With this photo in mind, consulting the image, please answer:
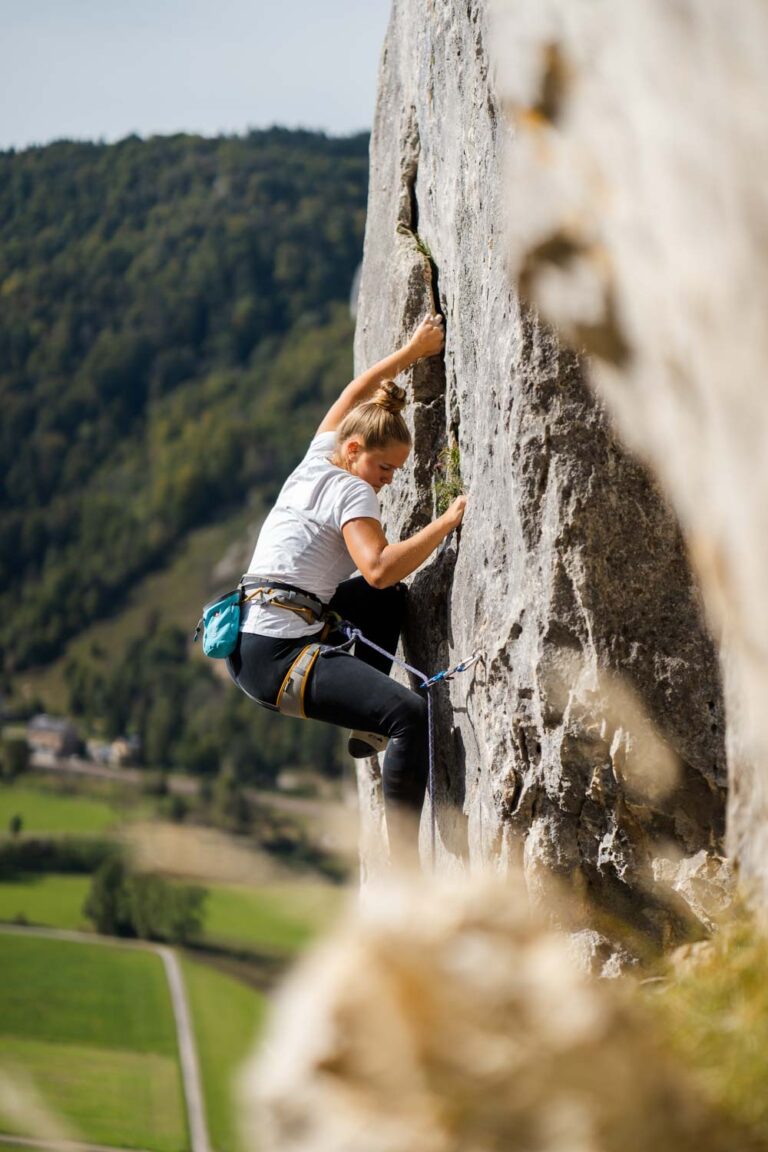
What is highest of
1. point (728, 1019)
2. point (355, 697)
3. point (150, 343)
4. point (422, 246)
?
point (150, 343)

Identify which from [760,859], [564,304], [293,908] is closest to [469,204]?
[564,304]

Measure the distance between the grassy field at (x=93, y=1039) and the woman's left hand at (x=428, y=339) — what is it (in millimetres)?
41710

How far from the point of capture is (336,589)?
5793 mm

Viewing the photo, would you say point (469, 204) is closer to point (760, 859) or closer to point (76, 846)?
point (760, 859)

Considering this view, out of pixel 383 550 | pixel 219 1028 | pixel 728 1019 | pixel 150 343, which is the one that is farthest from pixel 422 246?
pixel 150 343

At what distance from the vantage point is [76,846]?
7325cm

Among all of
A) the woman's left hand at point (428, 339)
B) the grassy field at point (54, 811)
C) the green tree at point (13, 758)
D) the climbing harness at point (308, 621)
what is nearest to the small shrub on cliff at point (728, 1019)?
the climbing harness at point (308, 621)

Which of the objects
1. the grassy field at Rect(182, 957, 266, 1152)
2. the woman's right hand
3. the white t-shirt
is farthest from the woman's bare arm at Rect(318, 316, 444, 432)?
the grassy field at Rect(182, 957, 266, 1152)

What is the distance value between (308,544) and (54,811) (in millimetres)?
77947

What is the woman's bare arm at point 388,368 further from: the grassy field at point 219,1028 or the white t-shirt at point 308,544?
the grassy field at point 219,1028

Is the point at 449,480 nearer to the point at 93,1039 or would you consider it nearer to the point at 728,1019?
the point at 728,1019

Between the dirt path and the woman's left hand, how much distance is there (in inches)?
1528

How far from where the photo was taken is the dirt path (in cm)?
4288

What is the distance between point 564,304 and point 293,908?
148 centimetres
